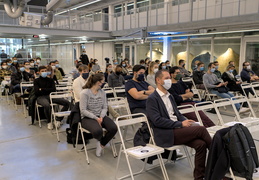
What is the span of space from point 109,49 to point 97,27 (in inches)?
131

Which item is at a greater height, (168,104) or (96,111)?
(168,104)

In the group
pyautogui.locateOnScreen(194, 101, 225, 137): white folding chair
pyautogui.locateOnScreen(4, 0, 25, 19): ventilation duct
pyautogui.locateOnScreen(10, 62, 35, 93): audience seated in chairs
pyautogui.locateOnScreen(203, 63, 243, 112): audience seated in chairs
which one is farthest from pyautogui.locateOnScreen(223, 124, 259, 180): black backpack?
pyautogui.locateOnScreen(4, 0, 25, 19): ventilation duct

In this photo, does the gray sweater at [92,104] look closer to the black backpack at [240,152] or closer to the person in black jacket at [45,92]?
the person in black jacket at [45,92]

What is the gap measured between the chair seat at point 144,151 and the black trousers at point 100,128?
2.90 ft

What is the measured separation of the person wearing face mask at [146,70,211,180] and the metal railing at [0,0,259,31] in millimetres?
7945

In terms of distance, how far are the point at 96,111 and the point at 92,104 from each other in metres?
0.14

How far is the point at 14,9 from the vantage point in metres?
11.8

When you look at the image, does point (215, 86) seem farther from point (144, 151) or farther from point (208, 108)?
point (144, 151)

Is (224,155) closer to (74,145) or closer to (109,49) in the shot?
(74,145)

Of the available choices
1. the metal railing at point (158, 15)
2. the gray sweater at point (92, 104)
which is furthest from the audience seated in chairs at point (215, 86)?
the metal railing at point (158, 15)

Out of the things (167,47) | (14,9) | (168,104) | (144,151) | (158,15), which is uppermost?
(158,15)

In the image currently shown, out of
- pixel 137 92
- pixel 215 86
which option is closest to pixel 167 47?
pixel 215 86

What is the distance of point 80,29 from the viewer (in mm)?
15852

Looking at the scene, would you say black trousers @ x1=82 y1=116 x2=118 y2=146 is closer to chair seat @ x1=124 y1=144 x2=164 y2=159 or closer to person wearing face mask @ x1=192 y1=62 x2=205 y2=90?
chair seat @ x1=124 y1=144 x2=164 y2=159
